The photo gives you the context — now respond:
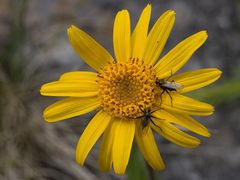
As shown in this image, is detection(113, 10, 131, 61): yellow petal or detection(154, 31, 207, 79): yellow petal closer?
detection(154, 31, 207, 79): yellow petal

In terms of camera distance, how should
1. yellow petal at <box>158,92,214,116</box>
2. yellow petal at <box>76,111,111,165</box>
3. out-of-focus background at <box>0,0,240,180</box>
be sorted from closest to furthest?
yellow petal at <box>158,92,214,116</box> → yellow petal at <box>76,111,111,165</box> → out-of-focus background at <box>0,0,240,180</box>

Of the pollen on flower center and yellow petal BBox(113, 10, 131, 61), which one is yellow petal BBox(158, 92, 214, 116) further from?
yellow petal BBox(113, 10, 131, 61)

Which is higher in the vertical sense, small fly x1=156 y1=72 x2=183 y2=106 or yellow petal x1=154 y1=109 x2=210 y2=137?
small fly x1=156 y1=72 x2=183 y2=106

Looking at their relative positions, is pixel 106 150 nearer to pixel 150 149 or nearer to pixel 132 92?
pixel 150 149

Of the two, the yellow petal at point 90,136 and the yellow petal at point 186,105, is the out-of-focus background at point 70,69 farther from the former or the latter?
the yellow petal at point 90,136

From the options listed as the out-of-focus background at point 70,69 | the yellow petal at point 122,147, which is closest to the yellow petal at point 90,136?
the yellow petal at point 122,147

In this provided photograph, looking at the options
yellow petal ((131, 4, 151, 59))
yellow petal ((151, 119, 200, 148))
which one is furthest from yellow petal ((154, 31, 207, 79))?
yellow petal ((151, 119, 200, 148))
